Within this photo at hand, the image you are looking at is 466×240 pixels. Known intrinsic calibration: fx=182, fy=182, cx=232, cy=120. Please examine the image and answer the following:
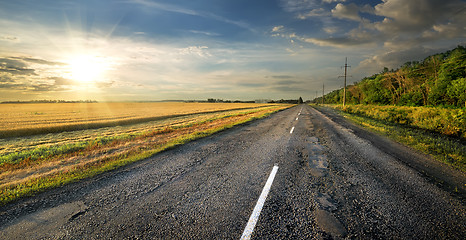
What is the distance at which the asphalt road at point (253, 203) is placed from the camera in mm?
2623

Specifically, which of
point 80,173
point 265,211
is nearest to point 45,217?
point 80,173

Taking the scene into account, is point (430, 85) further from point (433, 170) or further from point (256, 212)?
point (256, 212)

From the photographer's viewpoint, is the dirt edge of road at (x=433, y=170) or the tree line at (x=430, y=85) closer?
the dirt edge of road at (x=433, y=170)

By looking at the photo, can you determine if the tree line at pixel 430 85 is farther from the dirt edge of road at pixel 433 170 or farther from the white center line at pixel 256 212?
the white center line at pixel 256 212

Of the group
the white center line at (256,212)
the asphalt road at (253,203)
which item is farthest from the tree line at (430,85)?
the white center line at (256,212)

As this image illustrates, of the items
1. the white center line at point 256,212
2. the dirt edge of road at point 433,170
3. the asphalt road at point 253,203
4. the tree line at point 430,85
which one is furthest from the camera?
the tree line at point 430,85

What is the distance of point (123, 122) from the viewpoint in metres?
26.4

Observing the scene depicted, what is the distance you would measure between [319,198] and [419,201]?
179 centimetres

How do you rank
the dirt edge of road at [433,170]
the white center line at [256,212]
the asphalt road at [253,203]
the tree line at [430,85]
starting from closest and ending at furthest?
the white center line at [256,212], the asphalt road at [253,203], the dirt edge of road at [433,170], the tree line at [430,85]

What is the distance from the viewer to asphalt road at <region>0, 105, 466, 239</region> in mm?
2623

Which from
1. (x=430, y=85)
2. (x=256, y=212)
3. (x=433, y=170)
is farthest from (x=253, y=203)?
(x=430, y=85)

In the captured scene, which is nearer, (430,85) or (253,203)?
(253,203)

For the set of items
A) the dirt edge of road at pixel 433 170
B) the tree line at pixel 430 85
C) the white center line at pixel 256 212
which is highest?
the tree line at pixel 430 85

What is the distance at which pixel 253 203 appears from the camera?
3307 millimetres
